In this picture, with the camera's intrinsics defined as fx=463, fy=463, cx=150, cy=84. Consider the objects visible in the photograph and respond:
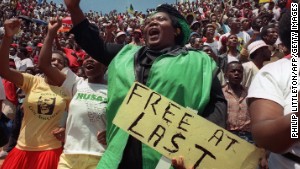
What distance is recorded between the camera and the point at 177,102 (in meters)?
2.34

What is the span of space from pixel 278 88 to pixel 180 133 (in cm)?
55

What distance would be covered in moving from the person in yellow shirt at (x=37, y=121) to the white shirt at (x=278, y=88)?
8.28 ft

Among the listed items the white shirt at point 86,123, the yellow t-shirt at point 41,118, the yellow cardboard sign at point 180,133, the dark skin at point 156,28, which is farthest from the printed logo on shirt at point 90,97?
the yellow cardboard sign at point 180,133

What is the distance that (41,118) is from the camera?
3998 mm

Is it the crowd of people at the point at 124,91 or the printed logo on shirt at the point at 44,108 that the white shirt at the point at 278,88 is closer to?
the crowd of people at the point at 124,91

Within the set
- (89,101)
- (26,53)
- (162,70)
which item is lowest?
(26,53)

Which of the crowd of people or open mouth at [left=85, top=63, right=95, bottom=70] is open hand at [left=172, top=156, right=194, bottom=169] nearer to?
the crowd of people

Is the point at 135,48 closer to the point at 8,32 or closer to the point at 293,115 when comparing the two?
the point at 293,115

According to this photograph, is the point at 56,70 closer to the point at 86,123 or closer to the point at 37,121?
the point at 37,121

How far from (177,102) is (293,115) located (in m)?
0.86

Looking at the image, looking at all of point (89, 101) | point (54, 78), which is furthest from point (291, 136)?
point (54, 78)

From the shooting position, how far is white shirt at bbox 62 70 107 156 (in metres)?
3.53

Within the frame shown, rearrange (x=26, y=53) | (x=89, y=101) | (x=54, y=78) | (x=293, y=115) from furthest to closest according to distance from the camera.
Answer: (x=26, y=53) < (x=54, y=78) < (x=89, y=101) < (x=293, y=115)

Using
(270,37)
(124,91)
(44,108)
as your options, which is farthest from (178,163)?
(270,37)
